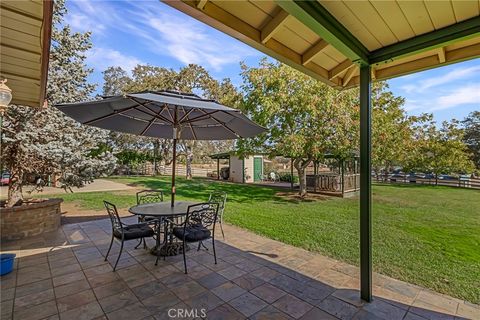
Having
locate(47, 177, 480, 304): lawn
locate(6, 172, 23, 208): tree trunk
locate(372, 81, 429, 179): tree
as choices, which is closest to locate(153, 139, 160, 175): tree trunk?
locate(47, 177, 480, 304): lawn

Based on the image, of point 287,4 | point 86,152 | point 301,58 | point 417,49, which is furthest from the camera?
point 86,152

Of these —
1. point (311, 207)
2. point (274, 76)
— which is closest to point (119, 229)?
point (311, 207)

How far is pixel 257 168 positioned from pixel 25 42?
52.6ft

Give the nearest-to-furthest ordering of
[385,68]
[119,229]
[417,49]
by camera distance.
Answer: [417,49], [385,68], [119,229]

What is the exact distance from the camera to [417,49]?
2197mm

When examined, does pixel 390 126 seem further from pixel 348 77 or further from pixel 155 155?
pixel 155 155

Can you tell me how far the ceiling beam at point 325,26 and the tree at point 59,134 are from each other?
5.36 meters

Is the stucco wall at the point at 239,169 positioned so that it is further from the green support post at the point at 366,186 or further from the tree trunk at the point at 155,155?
the green support post at the point at 366,186

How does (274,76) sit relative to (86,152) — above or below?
above

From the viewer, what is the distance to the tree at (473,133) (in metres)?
24.6

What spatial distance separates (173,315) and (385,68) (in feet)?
12.1

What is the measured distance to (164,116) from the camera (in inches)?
166

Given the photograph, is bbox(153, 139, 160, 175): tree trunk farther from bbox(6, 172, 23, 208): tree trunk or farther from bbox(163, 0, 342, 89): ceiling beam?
bbox(163, 0, 342, 89): ceiling beam

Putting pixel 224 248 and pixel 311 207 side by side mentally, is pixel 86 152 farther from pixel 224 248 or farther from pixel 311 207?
pixel 311 207
